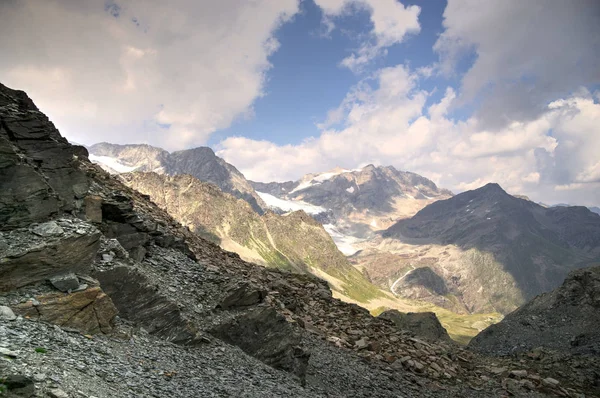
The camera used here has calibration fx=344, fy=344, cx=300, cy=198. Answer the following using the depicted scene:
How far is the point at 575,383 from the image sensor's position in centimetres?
3369

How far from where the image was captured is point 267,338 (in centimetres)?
2328

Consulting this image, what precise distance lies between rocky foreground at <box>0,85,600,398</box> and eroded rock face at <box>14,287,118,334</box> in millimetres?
47

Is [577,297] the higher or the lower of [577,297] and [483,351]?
the higher

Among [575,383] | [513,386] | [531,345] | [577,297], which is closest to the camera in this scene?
[513,386]

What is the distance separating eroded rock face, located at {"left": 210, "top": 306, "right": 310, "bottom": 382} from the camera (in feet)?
73.6

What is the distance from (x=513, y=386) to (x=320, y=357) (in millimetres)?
19083

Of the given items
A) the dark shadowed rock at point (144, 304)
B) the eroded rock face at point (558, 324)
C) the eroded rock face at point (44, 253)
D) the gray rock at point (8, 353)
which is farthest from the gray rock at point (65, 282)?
the eroded rock face at point (558, 324)

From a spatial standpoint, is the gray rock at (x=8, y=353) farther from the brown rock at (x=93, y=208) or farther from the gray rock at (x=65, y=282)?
the brown rock at (x=93, y=208)

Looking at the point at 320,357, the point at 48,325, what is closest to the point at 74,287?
the point at 48,325

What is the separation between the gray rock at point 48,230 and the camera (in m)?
16.8

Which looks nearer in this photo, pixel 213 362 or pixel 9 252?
pixel 9 252

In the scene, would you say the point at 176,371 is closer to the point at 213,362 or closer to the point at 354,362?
the point at 213,362

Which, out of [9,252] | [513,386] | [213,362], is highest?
[9,252]

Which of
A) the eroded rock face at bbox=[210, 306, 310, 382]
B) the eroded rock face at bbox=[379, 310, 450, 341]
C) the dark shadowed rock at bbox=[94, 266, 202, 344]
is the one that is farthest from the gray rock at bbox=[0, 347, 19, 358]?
the eroded rock face at bbox=[379, 310, 450, 341]
